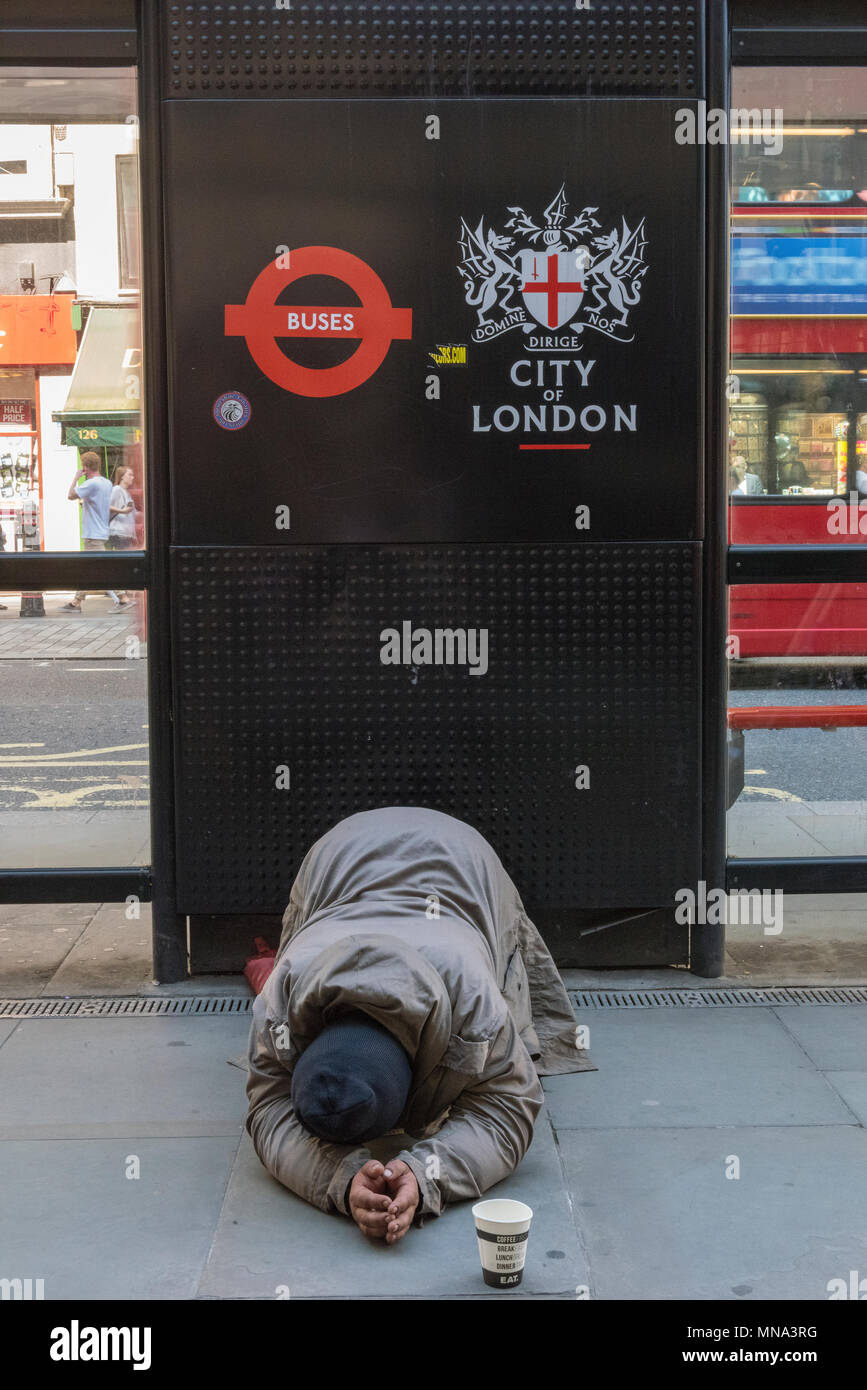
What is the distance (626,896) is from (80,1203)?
2.26 meters

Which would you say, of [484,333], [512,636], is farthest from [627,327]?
[512,636]

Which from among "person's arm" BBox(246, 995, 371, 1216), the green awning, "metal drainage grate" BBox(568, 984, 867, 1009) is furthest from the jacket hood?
the green awning

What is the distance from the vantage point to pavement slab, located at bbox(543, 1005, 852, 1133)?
3.95 meters

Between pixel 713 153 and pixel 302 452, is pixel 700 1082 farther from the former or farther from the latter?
pixel 713 153

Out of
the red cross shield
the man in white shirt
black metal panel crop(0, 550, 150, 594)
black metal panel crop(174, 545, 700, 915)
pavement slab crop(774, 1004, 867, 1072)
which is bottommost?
pavement slab crop(774, 1004, 867, 1072)

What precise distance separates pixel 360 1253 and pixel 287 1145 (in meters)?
0.36

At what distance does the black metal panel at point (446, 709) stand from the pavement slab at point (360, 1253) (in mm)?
1564

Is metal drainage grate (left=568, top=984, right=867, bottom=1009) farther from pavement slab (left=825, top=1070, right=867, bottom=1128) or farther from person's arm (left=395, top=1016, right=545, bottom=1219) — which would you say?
person's arm (left=395, top=1016, right=545, bottom=1219)

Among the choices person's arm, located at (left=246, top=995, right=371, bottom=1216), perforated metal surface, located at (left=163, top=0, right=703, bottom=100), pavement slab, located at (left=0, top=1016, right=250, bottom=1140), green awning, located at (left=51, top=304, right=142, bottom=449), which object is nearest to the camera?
person's arm, located at (left=246, top=995, right=371, bottom=1216)

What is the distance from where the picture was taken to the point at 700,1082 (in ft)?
13.7

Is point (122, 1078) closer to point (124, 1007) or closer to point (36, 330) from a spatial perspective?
point (124, 1007)

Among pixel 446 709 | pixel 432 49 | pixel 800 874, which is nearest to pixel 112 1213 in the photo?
pixel 446 709

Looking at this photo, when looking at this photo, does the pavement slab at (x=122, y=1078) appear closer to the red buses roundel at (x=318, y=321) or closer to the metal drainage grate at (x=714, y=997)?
the metal drainage grate at (x=714, y=997)

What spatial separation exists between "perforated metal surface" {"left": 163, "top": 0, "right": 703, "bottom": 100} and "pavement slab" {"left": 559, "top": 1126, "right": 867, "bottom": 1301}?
3432 millimetres
